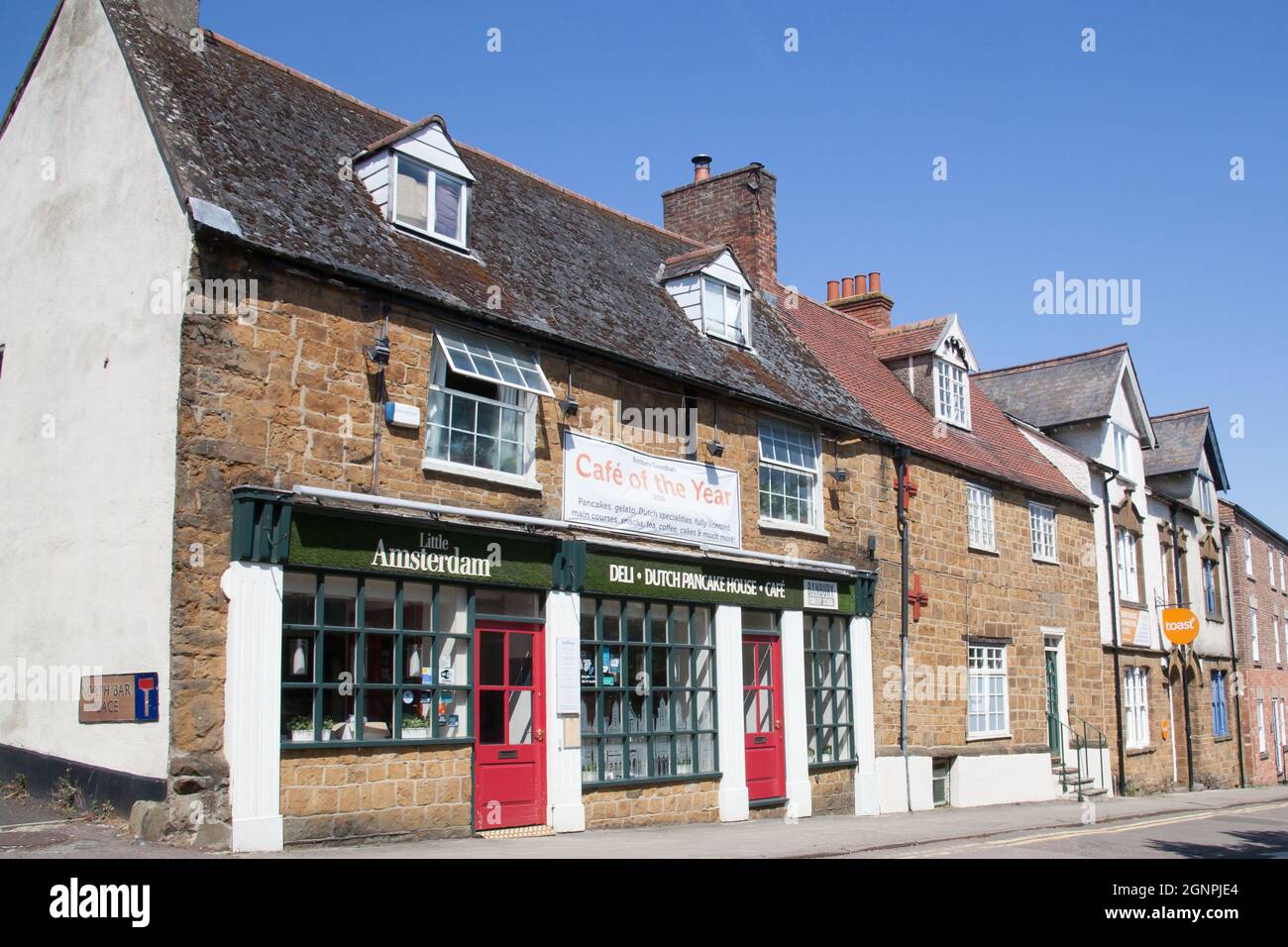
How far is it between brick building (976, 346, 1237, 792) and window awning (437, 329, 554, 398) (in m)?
17.2

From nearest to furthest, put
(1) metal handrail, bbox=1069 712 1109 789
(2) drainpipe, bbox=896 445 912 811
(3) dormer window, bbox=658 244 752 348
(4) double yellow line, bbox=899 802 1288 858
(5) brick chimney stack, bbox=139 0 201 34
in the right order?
(4) double yellow line, bbox=899 802 1288 858 < (5) brick chimney stack, bbox=139 0 201 34 < (3) dormer window, bbox=658 244 752 348 < (2) drainpipe, bbox=896 445 912 811 < (1) metal handrail, bbox=1069 712 1109 789

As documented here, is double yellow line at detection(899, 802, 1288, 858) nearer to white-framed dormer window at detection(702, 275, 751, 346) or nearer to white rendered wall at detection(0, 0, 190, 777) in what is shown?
white rendered wall at detection(0, 0, 190, 777)

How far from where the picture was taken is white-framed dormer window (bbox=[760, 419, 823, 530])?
60.2 ft

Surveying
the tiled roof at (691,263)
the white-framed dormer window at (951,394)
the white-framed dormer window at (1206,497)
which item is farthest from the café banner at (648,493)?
the white-framed dormer window at (1206,497)

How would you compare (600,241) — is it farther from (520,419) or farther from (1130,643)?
(1130,643)

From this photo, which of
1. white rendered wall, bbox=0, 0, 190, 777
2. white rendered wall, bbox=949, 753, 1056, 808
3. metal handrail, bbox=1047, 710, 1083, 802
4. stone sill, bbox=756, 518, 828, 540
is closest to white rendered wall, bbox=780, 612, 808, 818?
stone sill, bbox=756, 518, 828, 540

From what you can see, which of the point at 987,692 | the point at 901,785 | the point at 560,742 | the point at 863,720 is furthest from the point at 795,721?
the point at 987,692

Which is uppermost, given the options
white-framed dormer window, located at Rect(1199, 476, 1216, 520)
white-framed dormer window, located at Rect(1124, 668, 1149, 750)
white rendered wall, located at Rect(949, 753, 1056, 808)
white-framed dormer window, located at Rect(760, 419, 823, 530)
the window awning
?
white-framed dormer window, located at Rect(1199, 476, 1216, 520)

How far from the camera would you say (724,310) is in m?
19.7

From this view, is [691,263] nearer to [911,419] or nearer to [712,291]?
[712,291]

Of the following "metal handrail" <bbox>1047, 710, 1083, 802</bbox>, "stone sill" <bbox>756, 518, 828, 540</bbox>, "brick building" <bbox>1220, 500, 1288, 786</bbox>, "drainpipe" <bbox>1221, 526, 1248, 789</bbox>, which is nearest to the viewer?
"stone sill" <bbox>756, 518, 828, 540</bbox>

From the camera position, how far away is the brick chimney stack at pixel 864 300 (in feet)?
92.0
